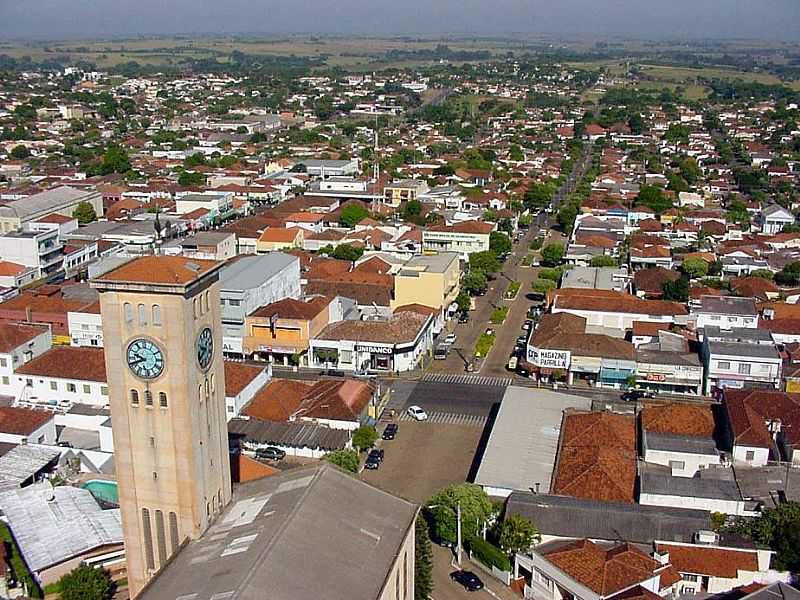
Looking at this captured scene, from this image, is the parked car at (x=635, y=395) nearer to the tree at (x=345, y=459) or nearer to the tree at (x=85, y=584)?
the tree at (x=345, y=459)

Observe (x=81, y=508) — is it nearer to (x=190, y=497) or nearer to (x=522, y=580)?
(x=190, y=497)

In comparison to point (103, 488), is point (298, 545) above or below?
above

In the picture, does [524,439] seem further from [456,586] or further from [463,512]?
[456,586]

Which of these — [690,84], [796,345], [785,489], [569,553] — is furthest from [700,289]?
[690,84]

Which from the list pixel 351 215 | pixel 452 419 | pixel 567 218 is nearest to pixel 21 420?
pixel 452 419

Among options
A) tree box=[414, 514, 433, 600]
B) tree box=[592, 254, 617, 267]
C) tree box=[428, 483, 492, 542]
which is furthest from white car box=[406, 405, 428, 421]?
tree box=[592, 254, 617, 267]

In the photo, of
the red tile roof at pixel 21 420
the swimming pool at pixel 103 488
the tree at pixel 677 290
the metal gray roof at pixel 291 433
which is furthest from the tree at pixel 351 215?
the swimming pool at pixel 103 488
